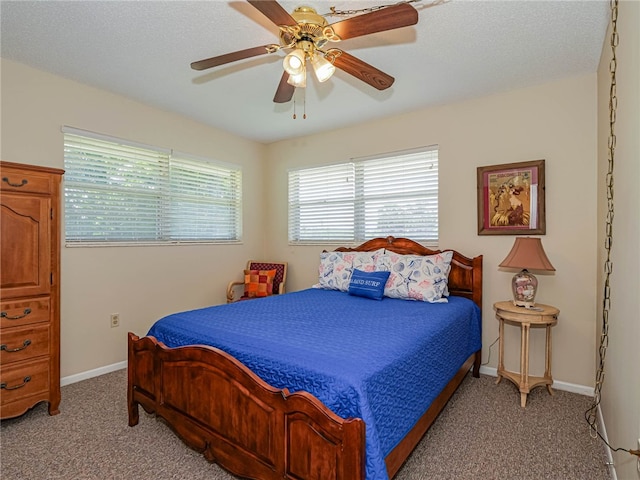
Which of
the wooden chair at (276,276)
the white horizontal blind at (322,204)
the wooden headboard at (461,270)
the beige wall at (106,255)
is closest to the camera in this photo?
the beige wall at (106,255)

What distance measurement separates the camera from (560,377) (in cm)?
291

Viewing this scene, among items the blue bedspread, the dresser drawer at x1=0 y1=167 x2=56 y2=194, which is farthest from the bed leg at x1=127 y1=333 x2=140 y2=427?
the dresser drawer at x1=0 y1=167 x2=56 y2=194

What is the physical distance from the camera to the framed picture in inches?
117

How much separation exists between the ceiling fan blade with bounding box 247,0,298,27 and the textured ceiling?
415 millimetres

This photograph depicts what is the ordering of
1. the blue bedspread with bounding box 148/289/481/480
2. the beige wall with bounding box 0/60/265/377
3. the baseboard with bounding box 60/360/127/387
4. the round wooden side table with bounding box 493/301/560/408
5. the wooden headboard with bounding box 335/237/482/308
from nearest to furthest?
1. the blue bedspread with bounding box 148/289/481/480
2. the round wooden side table with bounding box 493/301/560/408
3. the beige wall with bounding box 0/60/265/377
4. the baseboard with bounding box 60/360/127/387
5. the wooden headboard with bounding box 335/237/482/308

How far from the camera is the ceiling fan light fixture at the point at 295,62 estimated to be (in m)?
1.79

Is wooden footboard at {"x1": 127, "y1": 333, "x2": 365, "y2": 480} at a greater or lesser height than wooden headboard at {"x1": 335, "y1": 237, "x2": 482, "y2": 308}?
lesser

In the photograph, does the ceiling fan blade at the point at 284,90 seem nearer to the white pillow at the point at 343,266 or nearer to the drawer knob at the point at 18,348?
the white pillow at the point at 343,266

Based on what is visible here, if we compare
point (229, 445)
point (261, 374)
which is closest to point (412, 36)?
point (261, 374)

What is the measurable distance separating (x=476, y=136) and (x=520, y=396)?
229 cm

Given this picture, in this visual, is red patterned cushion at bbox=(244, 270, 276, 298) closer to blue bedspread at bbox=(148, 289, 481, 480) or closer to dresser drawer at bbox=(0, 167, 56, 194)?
blue bedspread at bbox=(148, 289, 481, 480)

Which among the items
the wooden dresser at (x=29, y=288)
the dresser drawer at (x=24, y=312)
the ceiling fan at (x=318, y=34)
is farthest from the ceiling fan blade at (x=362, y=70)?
the dresser drawer at (x=24, y=312)

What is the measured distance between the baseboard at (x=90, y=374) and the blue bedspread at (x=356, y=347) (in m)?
1.31

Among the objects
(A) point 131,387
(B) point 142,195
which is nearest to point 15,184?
(B) point 142,195
